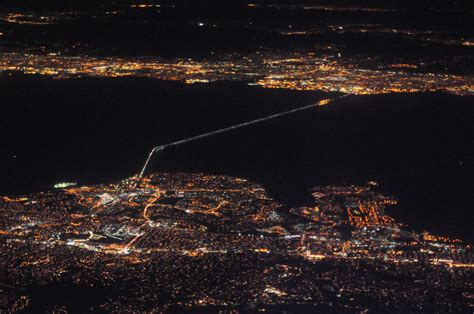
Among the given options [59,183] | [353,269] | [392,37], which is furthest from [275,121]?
[392,37]

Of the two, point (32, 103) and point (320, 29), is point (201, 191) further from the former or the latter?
point (320, 29)

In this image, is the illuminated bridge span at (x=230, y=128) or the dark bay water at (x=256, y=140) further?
the illuminated bridge span at (x=230, y=128)

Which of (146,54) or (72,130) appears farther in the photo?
(146,54)

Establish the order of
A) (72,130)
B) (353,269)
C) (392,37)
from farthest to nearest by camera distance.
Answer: (392,37) < (72,130) < (353,269)

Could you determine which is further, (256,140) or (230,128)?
(230,128)

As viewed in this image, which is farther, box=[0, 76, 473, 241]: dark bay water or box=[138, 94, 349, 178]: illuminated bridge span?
box=[138, 94, 349, 178]: illuminated bridge span

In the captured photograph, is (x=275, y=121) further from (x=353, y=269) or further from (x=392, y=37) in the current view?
(x=392, y=37)

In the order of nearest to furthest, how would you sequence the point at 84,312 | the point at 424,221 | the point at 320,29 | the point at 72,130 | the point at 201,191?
1. the point at 84,312
2. the point at 424,221
3. the point at 201,191
4. the point at 72,130
5. the point at 320,29

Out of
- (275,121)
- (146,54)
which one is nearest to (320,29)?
(146,54)

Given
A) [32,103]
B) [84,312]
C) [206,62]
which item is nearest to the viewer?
[84,312]
